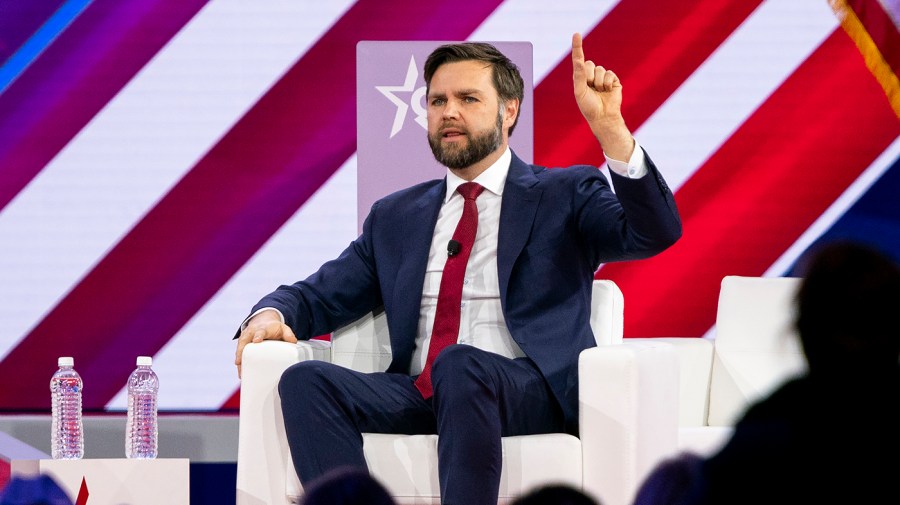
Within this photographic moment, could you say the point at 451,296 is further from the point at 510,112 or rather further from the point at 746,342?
the point at 746,342

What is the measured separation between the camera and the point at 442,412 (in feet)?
8.13

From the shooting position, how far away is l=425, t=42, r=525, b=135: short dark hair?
3.18 m

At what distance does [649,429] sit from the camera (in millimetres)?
2584

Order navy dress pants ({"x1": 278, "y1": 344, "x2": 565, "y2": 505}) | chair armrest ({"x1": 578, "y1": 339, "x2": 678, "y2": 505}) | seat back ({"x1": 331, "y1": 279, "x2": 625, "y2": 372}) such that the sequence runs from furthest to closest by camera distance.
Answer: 1. seat back ({"x1": 331, "y1": 279, "x2": 625, "y2": 372})
2. chair armrest ({"x1": 578, "y1": 339, "x2": 678, "y2": 505})
3. navy dress pants ({"x1": 278, "y1": 344, "x2": 565, "y2": 505})

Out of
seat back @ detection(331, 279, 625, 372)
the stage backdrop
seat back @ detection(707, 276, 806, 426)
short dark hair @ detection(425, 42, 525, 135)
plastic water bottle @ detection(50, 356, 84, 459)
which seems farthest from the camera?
the stage backdrop

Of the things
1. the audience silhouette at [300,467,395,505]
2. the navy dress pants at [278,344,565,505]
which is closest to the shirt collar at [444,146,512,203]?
the navy dress pants at [278,344,565,505]

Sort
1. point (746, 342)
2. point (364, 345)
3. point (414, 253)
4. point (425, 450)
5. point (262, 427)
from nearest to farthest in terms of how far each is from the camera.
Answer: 1. point (425, 450)
2. point (262, 427)
3. point (414, 253)
4. point (364, 345)
5. point (746, 342)

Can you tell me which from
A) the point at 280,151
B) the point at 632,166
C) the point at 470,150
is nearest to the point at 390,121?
the point at 280,151

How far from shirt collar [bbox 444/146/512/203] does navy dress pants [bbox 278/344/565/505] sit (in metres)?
0.51

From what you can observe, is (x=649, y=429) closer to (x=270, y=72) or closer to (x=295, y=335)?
(x=295, y=335)

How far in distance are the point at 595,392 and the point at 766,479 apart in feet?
6.14

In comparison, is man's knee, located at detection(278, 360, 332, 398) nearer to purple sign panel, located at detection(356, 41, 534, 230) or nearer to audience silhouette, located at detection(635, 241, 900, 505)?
purple sign panel, located at detection(356, 41, 534, 230)

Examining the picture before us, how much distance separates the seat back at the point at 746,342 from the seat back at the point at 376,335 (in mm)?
529

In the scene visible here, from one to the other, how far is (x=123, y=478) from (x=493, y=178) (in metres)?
1.27
